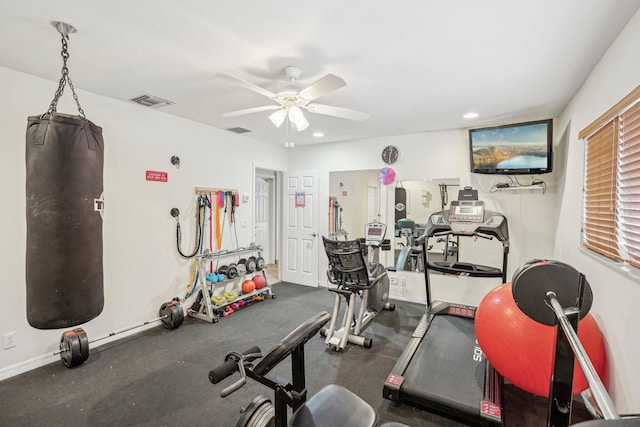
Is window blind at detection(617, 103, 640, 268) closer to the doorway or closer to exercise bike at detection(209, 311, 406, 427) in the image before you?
exercise bike at detection(209, 311, 406, 427)

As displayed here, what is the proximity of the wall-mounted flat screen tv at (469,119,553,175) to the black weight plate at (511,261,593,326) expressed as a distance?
2.93 metres

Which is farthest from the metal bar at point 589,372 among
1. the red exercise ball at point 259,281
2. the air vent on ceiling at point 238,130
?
the air vent on ceiling at point 238,130

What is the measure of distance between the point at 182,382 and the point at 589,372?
9.03ft

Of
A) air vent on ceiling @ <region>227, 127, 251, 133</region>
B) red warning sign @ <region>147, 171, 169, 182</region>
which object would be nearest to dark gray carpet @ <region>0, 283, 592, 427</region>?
red warning sign @ <region>147, 171, 169, 182</region>

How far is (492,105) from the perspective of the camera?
10.8 ft

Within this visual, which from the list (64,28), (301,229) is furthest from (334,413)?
(301,229)

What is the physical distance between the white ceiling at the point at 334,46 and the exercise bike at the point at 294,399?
5.84 feet

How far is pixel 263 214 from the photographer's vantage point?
687 centimetres

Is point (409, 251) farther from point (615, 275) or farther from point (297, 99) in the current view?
point (297, 99)

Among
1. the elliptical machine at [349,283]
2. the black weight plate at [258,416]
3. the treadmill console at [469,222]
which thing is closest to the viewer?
the black weight plate at [258,416]

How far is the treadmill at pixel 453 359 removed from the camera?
2.05 metres

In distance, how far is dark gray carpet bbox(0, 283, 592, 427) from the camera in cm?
212

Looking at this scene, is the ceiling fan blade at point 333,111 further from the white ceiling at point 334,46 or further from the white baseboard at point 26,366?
the white baseboard at point 26,366

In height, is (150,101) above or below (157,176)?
above
